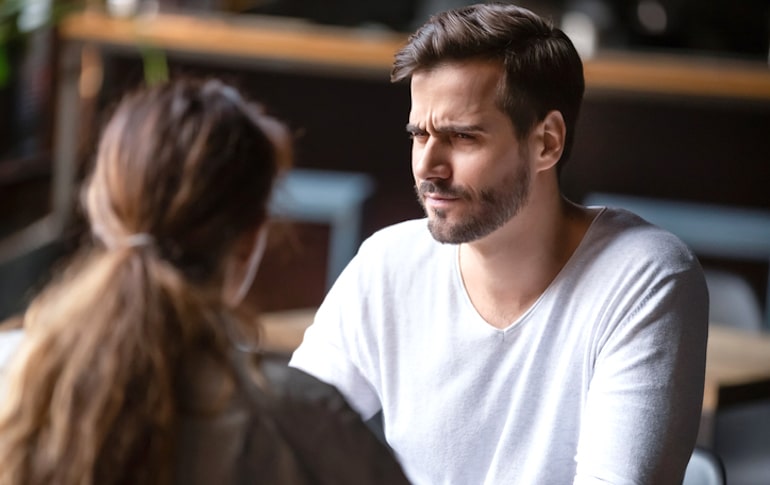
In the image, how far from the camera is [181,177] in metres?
0.96

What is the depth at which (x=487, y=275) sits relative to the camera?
1295mm

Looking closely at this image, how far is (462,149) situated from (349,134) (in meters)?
2.54

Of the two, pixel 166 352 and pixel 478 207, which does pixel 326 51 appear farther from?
pixel 166 352

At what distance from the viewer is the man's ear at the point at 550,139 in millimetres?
1185

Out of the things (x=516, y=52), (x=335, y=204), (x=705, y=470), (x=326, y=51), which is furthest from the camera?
(x=335, y=204)

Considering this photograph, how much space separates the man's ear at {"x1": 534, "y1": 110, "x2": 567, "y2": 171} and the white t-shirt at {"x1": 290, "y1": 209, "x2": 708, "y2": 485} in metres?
0.10

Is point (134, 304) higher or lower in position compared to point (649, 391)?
higher

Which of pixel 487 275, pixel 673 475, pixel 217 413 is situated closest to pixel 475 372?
pixel 487 275

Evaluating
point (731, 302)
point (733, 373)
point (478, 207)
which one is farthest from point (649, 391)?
point (731, 302)

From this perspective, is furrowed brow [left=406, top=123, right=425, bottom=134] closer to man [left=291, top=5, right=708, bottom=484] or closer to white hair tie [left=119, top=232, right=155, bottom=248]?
man [left=291, top=5, right=708, bottom=484]

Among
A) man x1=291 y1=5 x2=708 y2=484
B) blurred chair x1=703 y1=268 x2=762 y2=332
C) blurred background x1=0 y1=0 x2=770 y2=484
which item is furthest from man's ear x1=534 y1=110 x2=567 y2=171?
A: blurred background x1=0 y1=0 x2=770 y2=484

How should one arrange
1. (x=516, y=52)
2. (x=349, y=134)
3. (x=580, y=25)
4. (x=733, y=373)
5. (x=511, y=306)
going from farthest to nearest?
(x=580, y=25)
(x=349, y=134)
(x=733, y=373)
(x=511, y=306)
(x=516, y=52)

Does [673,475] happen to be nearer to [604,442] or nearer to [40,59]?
[604,442]

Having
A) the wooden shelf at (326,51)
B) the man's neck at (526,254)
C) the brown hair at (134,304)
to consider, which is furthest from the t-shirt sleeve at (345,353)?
the wooden shelf at (326,51)
